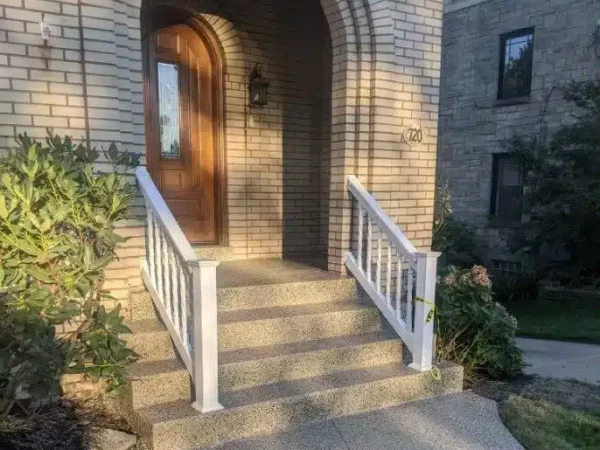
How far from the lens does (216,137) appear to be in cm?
520

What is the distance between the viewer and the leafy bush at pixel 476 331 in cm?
407

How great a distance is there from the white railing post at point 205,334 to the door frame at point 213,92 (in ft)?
8.07

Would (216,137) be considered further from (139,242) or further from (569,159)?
(569,159)

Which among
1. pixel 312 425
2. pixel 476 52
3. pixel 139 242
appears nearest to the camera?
pixel 312 425

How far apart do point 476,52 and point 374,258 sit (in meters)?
7.21

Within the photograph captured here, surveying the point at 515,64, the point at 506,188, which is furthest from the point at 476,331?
the point at 515,64

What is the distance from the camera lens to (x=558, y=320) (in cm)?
671

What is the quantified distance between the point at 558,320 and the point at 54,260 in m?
6.40

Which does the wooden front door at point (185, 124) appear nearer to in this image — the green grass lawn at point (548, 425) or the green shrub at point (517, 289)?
the green grass lawn at point (548, 425)

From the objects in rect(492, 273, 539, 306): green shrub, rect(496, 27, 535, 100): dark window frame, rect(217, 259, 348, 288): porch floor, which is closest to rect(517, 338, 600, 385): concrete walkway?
rect(217, 259, 348, 288): porch floor

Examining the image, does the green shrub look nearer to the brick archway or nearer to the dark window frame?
the dark window frame

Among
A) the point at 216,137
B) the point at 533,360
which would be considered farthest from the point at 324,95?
the point at 533,360

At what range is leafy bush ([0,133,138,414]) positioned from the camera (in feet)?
7.81

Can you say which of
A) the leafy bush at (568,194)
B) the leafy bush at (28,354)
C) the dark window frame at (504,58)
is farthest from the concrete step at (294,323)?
the dark window frame at (504,58)
